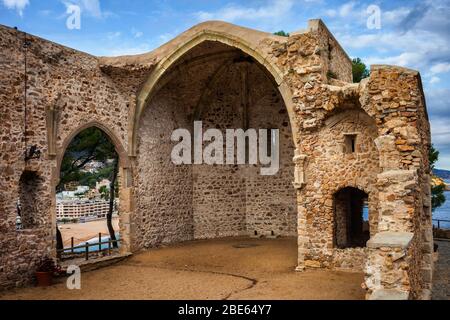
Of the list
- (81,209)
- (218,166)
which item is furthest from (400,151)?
(81,209)

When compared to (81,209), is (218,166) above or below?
above

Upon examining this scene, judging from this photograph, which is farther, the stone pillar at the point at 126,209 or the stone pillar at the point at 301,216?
the stone pillar at the point at 126,209

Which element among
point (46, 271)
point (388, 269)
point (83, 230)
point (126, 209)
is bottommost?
point (83, 230)

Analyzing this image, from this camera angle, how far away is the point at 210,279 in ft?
31.3

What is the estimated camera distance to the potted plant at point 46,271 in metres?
9.48

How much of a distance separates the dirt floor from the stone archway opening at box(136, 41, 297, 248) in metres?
2.12

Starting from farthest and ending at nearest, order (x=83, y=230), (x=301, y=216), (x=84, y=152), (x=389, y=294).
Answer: (x=83, y=230) < (x=84, y=152) < (x=301, y=216) < (x=389, y=294)

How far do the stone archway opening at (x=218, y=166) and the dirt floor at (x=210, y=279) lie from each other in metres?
2.12

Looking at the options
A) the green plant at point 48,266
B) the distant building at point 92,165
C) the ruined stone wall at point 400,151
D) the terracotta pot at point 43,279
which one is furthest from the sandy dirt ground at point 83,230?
the ruined stone wall at point 400,151

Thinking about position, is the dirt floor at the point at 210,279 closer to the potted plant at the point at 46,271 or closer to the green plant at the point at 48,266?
the potted plant at the point at 46,271

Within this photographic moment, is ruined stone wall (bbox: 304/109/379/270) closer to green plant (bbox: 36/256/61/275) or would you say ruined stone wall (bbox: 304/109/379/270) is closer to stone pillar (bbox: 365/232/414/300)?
stone pillar (bbox: 365/232/414/300)

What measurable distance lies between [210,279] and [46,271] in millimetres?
3507

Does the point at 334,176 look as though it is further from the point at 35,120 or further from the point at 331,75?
the point at 35,120
